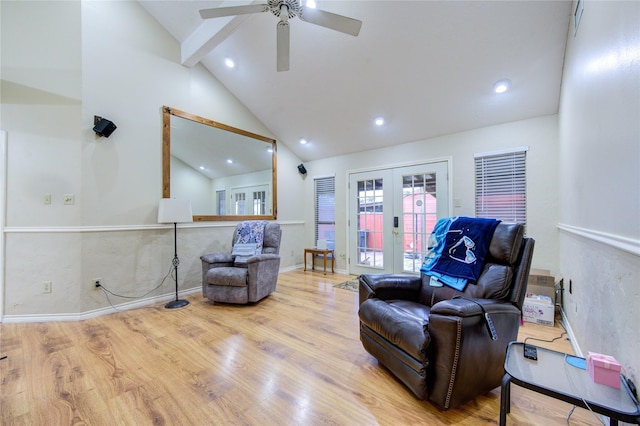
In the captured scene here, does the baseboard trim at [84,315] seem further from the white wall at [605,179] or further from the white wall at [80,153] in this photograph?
the white wall at [605,179]

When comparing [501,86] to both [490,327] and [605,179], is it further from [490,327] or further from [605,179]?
[490,327]

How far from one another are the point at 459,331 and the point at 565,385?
0.43m

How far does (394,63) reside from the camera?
3.14 meters

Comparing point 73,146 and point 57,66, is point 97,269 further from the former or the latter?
point 57,66

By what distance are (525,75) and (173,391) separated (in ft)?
14.3

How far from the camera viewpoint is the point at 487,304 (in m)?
1.55

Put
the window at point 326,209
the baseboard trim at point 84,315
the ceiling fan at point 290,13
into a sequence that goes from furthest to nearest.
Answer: the window at point 326,209 < the baseboard trim at point 84,315 < the ceiling fan at point 290,13

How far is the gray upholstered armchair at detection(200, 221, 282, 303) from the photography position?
3.24 meters

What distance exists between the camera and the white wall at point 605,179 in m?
A: 1.13

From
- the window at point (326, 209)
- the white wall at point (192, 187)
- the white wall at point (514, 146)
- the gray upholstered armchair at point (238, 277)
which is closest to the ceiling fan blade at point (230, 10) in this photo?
the white wall at point (192, 187)

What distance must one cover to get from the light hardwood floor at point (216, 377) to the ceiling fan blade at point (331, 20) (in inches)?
107

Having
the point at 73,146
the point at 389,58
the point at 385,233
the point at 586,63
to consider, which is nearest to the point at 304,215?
the point at 385,233

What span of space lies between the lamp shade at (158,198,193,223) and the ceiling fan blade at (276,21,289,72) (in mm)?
2084

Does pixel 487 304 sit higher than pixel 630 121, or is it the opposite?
pixel 630 121
